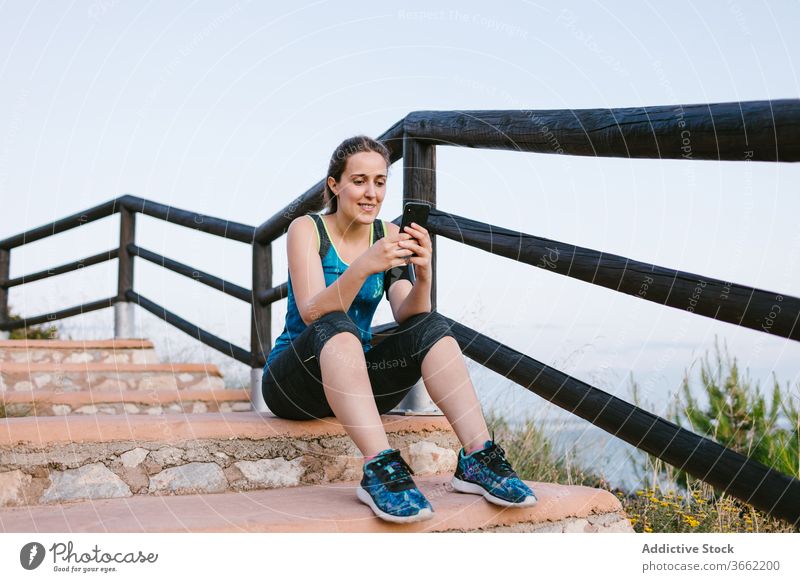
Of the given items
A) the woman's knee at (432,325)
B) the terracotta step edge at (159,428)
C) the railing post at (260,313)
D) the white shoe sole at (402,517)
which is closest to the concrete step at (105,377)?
the railing post at (260,313)

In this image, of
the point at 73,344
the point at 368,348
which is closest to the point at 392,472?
the point at 368,348

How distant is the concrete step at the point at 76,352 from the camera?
463 centimetres

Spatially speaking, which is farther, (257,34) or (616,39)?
(257,34)

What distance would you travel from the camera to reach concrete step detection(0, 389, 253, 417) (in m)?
3.24

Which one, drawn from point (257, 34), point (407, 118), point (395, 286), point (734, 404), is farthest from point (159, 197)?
point (734, 404)

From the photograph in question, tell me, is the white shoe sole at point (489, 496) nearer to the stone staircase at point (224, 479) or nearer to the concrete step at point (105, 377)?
the stone staircase at point (224, 479)

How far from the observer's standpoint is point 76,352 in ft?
15.3

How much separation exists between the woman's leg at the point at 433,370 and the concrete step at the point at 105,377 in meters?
2.51

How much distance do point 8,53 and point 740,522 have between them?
2886 mm

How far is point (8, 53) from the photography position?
2215 millimetres

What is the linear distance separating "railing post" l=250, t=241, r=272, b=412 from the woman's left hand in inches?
74.6

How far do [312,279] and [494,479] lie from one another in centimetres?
68

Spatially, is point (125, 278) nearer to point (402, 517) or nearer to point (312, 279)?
point (312, 279)
